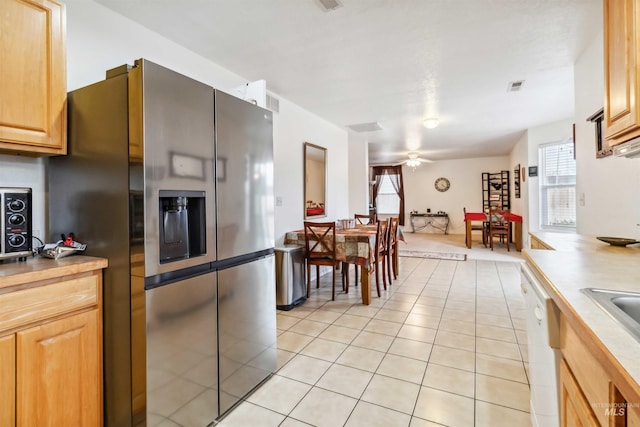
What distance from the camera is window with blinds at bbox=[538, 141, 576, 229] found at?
5.41m

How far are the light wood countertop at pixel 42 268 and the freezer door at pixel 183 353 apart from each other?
1.00 ft

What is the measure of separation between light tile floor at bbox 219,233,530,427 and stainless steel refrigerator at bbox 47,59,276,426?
41cm

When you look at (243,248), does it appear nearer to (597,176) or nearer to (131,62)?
(131,62)

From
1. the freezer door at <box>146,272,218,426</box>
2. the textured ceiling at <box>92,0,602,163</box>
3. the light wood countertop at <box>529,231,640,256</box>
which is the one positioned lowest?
the freezer door at <box>146,272,218,426</box>

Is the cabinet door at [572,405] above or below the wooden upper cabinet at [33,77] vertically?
below

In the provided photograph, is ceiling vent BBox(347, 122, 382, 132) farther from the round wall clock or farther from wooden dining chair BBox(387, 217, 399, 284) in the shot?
the round wall clock

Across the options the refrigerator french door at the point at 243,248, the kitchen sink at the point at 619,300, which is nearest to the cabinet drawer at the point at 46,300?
the refrigerator french door at the point at 243,248

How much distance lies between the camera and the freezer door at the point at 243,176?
68.2 inches

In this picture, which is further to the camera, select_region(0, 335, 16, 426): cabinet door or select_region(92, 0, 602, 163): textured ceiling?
select_region(92, 0, 602, 163): textured ceiling

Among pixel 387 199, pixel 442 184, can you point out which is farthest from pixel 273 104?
pixel 442 184

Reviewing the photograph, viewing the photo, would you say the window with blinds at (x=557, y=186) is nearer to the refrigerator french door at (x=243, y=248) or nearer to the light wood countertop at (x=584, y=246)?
the light wood countertop at (x=584, y=246)

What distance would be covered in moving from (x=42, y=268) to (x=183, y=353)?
70cm

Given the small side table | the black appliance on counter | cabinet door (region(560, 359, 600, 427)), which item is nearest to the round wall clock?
the small side table

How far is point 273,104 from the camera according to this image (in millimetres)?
3707
